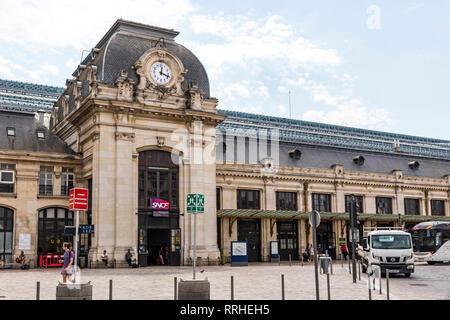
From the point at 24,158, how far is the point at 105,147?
619 centimetres

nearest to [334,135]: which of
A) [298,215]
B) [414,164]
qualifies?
[414,164]

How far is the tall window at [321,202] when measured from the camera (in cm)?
5597

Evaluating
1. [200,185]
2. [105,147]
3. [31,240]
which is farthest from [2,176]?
[200,185]

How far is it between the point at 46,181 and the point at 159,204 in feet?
29.0

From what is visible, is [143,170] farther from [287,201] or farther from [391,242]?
[391,242]

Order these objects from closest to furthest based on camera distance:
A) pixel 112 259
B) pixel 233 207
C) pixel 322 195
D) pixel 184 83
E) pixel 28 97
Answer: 1. pixel 112 259
2. pixel 184 83
3. pixel 233 207
4. pixel 322 195
5. pixel 28 97

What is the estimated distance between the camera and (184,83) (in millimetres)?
44688

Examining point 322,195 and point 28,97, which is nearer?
point 322,195

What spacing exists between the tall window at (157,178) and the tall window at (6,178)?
A: 366 inches

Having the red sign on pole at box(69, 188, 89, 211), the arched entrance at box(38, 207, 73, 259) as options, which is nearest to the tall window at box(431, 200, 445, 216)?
the arched entrance at box(38, 207, 73, 259)

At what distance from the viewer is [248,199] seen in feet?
171

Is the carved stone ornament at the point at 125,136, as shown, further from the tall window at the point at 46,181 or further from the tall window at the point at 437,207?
the tall window at the point at 437,207

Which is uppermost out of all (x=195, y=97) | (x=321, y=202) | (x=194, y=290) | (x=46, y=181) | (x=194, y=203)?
(x=195, y=97)
